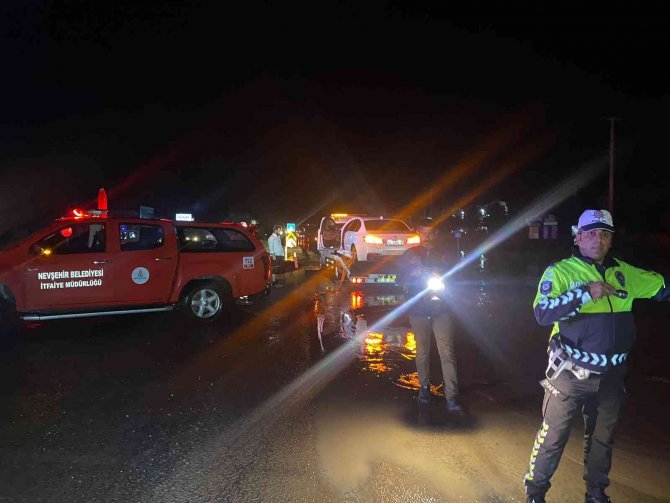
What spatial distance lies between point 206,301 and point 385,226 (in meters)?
6.30

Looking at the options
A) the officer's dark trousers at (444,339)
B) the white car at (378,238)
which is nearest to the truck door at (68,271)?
the officer's dark trousers at (444,339)

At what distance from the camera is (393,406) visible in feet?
18.1

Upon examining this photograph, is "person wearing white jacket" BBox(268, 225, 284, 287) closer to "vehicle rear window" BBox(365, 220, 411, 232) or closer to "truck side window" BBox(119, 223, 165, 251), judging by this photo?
"vehicle rear window" BBox(365, 220, 411, 232)

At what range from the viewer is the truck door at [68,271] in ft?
27.5

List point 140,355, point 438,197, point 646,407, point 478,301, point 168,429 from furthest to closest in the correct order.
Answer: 1. point 438,197
2. point 478,301
3. point 140,355
4. point 646,407
5. point 168,429

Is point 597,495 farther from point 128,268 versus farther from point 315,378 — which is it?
point 128,268

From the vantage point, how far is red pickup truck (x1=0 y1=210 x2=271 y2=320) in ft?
27.5

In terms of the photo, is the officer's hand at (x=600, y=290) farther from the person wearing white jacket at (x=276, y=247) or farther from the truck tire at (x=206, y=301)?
the person wearing white jacket at (x=276, y=247)

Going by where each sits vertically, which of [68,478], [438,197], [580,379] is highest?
[438,197]

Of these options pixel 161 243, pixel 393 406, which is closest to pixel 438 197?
pixel 161 243

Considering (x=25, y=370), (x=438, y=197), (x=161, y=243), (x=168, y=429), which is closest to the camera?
(x=168, y=429)

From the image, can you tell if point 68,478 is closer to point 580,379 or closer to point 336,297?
point 580,379

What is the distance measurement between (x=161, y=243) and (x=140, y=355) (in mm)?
2268

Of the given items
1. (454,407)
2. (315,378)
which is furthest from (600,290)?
(315,378)
